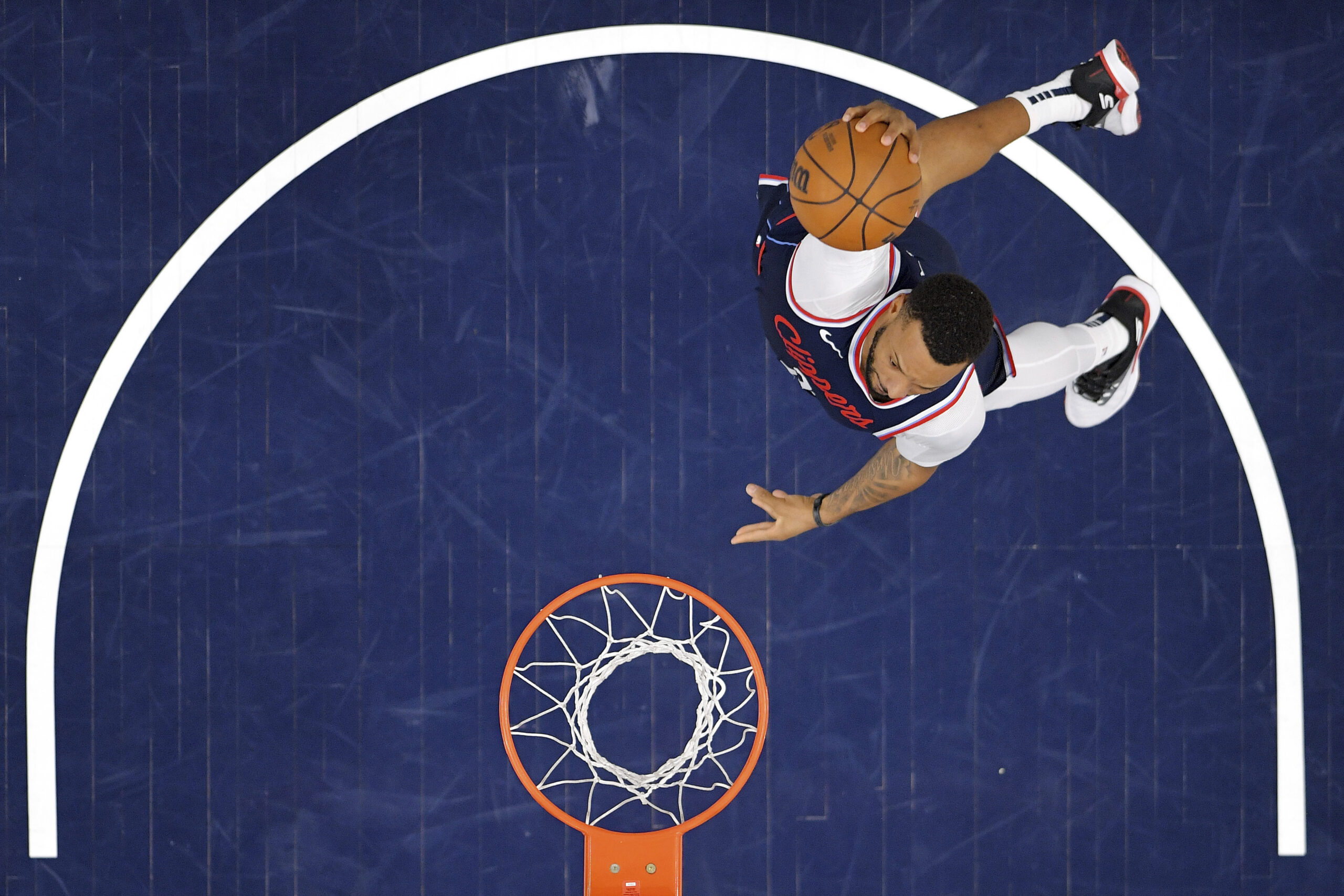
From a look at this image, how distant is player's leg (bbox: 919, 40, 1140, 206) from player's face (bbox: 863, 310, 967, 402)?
0.38 metres

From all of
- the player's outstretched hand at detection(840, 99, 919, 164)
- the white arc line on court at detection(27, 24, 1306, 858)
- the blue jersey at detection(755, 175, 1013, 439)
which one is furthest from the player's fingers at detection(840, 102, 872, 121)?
the white arc line on court at detection(27, 24, 1306, 858)

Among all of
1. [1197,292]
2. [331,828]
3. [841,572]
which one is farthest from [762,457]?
[331,828]

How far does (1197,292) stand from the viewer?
4.32 metres

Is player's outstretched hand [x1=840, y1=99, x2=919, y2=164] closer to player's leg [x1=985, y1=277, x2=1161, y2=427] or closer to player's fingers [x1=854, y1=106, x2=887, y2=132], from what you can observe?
player's fingers [x1=854, y1=106, x2=887, y2=132]

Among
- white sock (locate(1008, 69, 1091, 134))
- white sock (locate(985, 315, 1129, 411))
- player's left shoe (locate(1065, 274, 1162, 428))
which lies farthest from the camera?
player's left shoe (locate(1065, 274, 1162, 428))

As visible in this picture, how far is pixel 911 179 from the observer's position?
2666 mm

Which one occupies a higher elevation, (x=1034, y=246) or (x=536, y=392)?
(x=1034, y=246)

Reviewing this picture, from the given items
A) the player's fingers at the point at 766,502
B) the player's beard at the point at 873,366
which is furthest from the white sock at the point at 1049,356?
the player's fingers at the point at 766,502

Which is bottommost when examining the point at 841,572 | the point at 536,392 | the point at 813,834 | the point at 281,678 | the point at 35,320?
the point at 813,834

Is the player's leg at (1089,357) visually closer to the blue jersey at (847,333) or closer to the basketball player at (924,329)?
the basketball player at (924,329)

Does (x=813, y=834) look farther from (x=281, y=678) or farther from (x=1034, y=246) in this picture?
(x=1034, y=246)

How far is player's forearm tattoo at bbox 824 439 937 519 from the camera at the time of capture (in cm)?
355

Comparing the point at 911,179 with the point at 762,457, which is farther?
the point at 762,457

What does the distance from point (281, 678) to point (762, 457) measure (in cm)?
240
